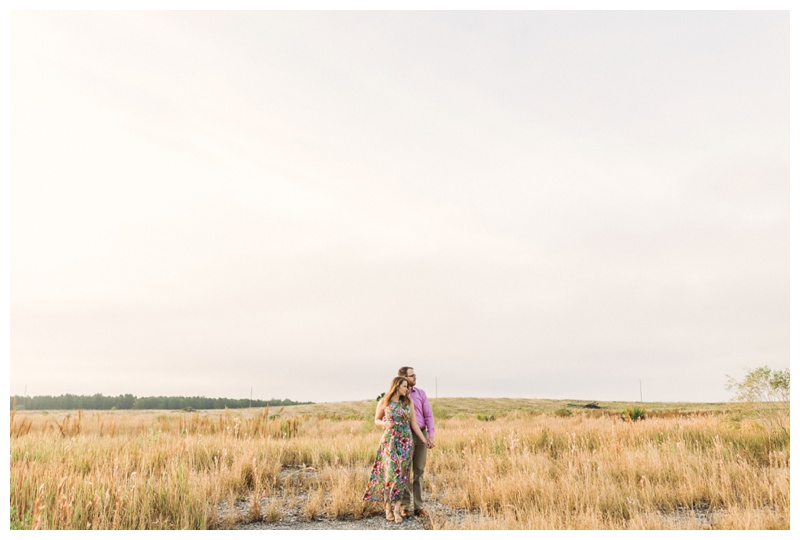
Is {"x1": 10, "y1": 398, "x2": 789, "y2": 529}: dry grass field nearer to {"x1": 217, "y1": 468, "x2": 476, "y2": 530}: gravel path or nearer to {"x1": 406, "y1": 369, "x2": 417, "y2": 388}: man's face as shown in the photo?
{"x1": 217, "y1": 468, "x2": 476, "y2": 530}: gravel path

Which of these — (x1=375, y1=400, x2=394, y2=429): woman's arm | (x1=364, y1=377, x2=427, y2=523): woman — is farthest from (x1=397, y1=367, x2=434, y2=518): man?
(x1=375, y1=400, x2=394, y2=429): woman's arm

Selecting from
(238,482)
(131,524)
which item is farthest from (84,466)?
(131,524)

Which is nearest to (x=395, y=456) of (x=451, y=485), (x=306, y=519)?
(x=306, y=519)

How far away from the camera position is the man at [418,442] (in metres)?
6.99

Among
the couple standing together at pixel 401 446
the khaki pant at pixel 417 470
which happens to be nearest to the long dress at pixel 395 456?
the couple standing together at pixel 401 446

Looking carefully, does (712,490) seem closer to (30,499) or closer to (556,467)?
(556,467)

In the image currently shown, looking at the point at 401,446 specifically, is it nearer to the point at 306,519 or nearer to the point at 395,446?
the point at 395,446

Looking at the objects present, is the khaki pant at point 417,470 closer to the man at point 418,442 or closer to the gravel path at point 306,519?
the man at point 418,442

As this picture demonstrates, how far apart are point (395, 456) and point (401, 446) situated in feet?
0.50

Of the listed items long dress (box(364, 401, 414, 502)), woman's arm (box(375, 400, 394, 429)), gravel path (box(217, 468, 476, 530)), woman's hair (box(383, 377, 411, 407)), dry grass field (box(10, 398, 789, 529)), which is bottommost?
gravel path (box(217, 468, 476, 530))

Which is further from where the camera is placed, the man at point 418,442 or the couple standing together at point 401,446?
the man at point 418,442

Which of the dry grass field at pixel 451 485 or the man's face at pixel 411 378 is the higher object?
the man's face at pixel 411 378

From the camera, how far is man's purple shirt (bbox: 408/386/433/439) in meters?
7.22
